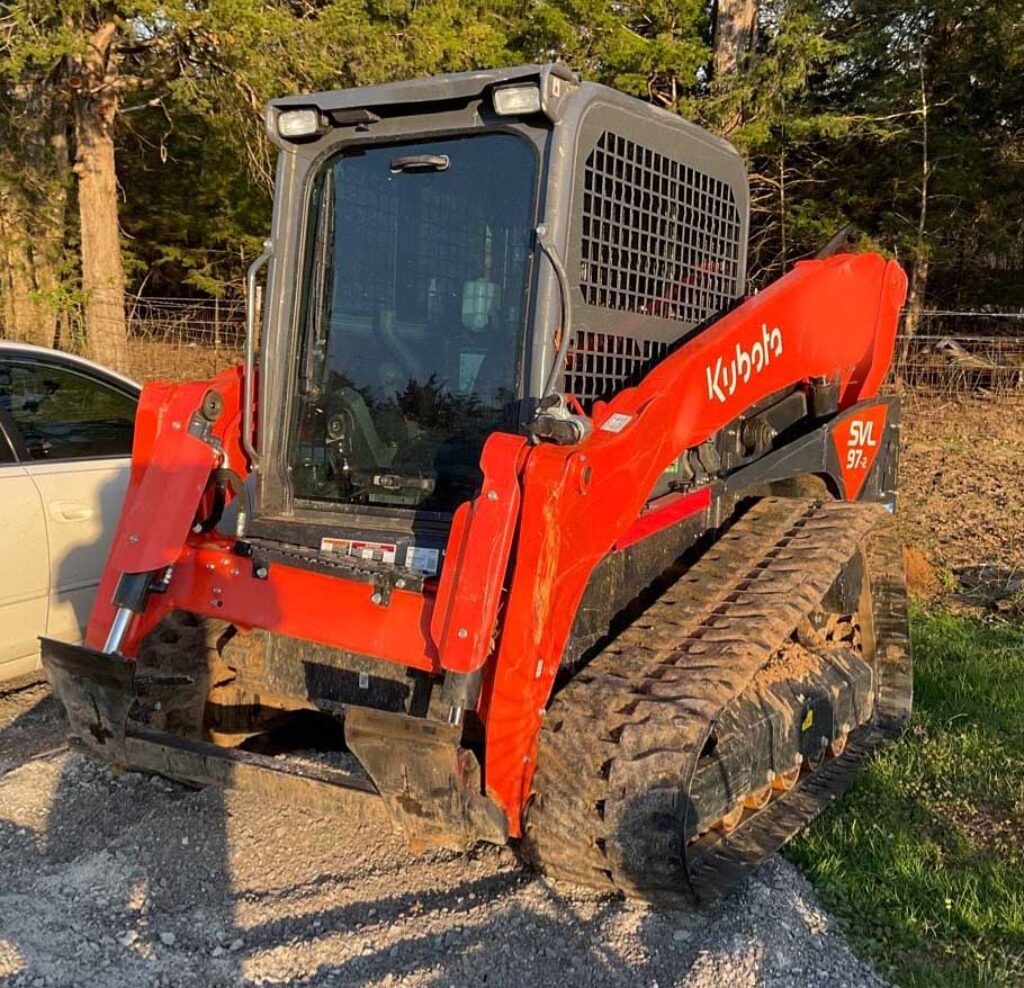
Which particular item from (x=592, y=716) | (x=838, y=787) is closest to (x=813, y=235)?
(x=838, y=787)

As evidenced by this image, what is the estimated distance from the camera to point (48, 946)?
128 inches

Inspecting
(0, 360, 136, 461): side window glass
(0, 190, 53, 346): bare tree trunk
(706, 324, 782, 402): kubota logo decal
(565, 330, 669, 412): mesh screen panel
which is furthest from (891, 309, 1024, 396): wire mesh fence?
(0, 190, 53, 346): bare tree trunk

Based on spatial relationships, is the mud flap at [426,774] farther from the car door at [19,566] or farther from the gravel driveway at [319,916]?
the car door at [19,566]

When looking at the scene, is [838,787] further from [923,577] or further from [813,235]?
[813,235]

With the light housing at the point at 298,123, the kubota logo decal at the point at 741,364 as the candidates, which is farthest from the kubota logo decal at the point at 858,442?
the light housing at the point at 298,123

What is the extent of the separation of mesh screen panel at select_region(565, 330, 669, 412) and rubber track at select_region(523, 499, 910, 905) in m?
0.75

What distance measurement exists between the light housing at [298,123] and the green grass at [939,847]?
3080mm

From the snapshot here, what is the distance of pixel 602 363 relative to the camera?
3.79 m

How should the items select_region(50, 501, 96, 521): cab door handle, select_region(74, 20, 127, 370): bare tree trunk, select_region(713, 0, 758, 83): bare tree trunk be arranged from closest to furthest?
select_region(50, 501, 96, 521): cab door handle
select_region(74, 20, 127, 370): bare tree trunk
select_region(713, 0, 758, 83): bare tree trunk

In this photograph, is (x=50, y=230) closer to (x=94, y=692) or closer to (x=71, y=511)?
(x=71, y=511)

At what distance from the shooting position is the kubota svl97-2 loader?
3125 mm

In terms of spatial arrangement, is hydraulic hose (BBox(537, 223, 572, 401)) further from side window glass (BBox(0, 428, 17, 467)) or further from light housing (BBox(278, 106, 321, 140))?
side window glass (BBox(0, 428, 17, 467))

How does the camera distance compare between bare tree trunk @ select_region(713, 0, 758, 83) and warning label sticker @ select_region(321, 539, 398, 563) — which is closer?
warning label sticker @ select_region(321, 539, 398, 563)

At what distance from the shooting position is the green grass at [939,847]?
336cm
